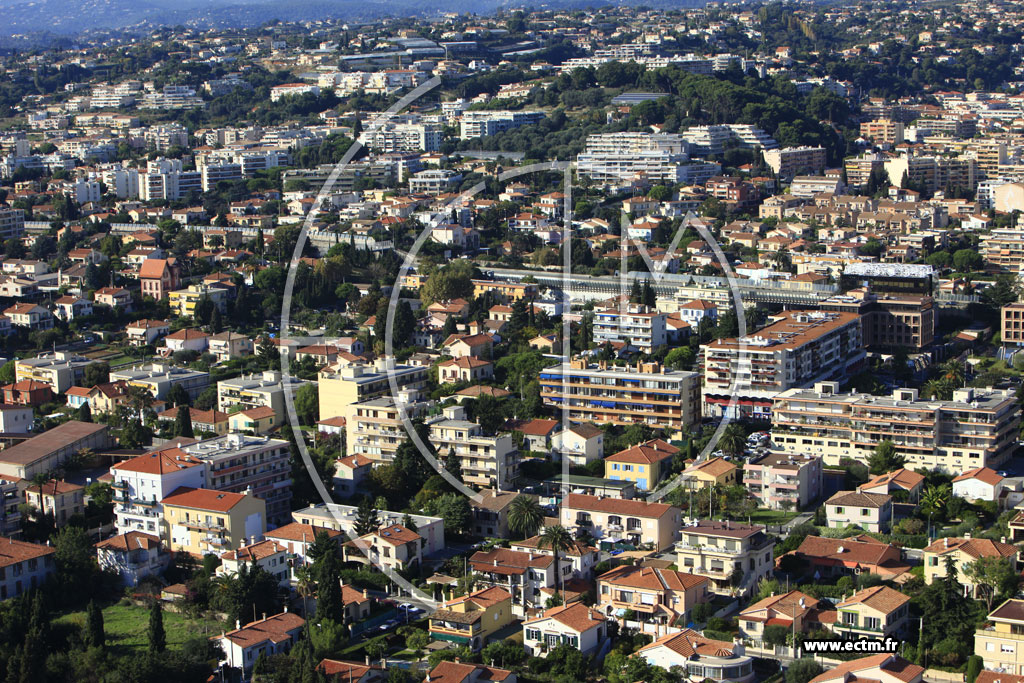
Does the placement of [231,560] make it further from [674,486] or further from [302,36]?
[302,36]

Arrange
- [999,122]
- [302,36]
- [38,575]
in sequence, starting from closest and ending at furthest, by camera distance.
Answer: [38,575], [999,122], [302,36]

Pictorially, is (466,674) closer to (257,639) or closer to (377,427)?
(257,639)

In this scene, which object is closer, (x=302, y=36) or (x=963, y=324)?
(x=963, y=324)

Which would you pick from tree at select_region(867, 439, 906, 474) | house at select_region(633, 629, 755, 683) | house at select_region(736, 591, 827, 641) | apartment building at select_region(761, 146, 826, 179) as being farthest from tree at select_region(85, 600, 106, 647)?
apartment building at select_region(761, 146, 826, 179)

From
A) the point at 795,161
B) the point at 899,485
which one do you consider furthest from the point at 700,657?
the point at 795,161

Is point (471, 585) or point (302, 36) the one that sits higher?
point (302, 36)

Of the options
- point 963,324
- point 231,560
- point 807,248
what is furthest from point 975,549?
point 807,248

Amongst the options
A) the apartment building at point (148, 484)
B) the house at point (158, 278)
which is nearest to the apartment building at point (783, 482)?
the apartment building at point (148, 484)
